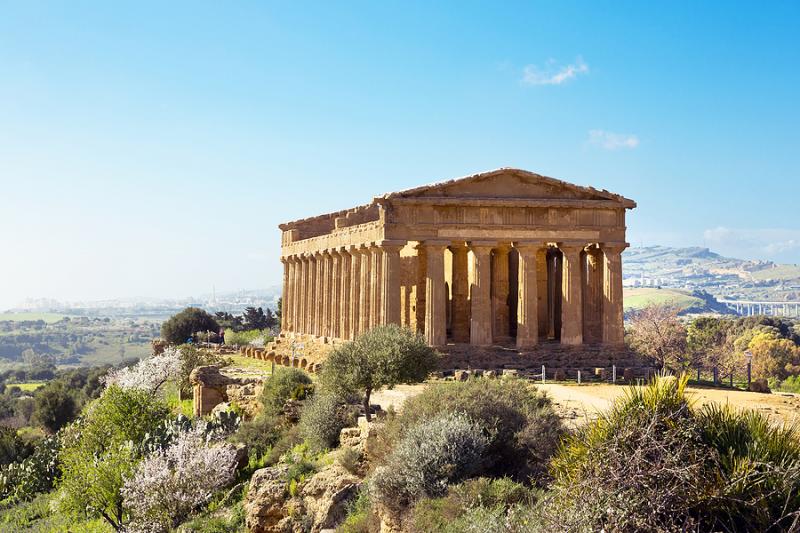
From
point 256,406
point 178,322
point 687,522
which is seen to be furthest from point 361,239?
point 178,322

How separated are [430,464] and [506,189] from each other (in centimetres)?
2243

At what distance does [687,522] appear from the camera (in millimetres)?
12039

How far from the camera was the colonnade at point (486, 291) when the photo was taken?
125 ft

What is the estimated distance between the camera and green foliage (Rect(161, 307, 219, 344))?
248ft

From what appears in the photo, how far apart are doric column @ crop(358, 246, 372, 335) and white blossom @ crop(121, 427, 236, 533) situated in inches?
591

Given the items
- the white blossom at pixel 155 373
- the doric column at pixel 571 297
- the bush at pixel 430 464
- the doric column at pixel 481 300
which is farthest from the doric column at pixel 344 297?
the bush at pixel 430 464

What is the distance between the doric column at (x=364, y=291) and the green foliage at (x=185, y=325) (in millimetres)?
36460

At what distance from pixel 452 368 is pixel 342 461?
48.6 feet

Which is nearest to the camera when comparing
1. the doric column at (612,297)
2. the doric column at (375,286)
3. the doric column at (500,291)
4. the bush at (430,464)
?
the bush at (430,464)

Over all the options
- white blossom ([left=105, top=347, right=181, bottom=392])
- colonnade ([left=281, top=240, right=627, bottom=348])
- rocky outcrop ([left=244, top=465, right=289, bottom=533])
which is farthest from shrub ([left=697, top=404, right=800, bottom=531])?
white blossom ([left=105, top=347, right=181, bottom=392])

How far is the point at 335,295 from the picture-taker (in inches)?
1849

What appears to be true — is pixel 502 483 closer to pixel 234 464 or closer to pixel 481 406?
pixel 481 406

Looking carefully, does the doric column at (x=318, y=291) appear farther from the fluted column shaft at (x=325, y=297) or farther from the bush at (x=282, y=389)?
the bush at (x=282, y=389)

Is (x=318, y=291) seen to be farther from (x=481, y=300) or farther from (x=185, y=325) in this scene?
(x=185, y=325)
